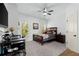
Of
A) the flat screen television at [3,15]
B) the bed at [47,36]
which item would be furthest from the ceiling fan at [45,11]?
the flat screen television at [3,15]

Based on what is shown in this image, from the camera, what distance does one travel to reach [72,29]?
1.67 m

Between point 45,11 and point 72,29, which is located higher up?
point 45,11

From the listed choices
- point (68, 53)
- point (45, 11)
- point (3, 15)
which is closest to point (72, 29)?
point (68, 53)

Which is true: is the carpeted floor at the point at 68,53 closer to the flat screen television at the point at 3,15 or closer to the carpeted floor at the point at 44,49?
the carpeted floor at the point at 44,49

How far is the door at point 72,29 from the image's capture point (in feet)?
5.41

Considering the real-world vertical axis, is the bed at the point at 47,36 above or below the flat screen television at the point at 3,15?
below

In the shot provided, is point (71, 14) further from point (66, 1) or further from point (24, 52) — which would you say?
point (24, 52)

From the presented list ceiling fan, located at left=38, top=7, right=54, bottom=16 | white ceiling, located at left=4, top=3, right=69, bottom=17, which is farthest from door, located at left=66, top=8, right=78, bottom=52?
ceiling fan, located at left=38, top=7, right=54, bottom=16

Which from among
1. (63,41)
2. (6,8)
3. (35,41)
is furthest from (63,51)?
(6,8)

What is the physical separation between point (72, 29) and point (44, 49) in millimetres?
556

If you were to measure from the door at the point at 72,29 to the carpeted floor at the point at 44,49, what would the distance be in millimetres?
129

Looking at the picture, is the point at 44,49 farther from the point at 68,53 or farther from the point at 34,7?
the point at 34,7

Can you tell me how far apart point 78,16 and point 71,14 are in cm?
11

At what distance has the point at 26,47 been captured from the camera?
1.68 metres
